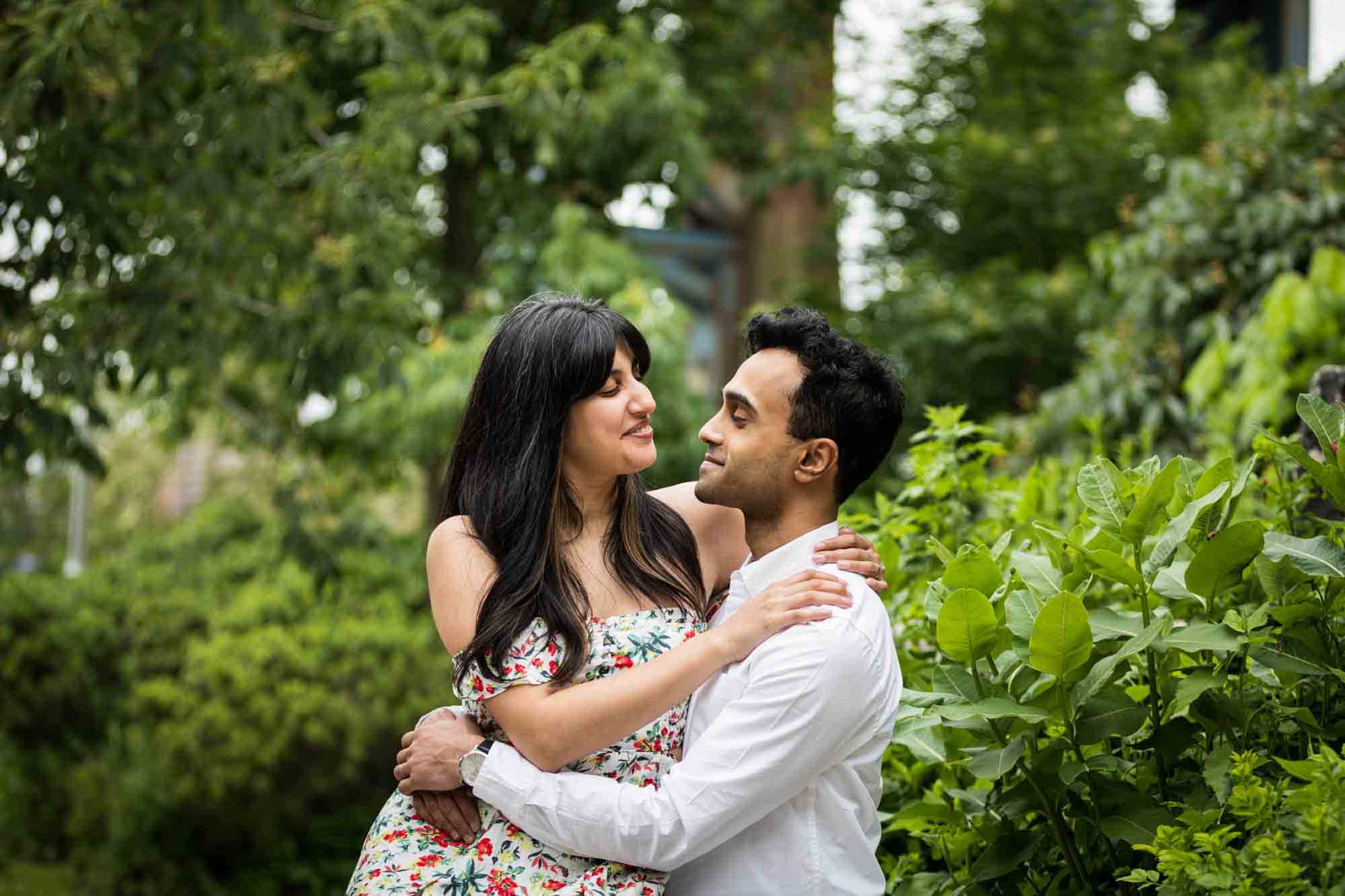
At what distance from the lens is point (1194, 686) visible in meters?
2.04

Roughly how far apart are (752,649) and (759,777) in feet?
0.71

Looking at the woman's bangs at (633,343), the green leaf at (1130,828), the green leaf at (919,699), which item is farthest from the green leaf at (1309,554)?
the woman's bangs at (633,343)

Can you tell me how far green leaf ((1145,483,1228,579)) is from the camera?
80.5 inches

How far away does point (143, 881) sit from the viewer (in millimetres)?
7820

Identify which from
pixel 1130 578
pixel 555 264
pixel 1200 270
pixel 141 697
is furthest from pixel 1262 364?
pixel 141 697

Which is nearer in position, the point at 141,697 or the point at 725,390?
the point at 725,390

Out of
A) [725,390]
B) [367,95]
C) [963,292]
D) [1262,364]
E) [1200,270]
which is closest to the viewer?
[725,390]

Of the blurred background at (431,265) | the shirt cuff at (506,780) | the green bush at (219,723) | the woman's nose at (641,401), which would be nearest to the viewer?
the shirt cuff at (506,780)

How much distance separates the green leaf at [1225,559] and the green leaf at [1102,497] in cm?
14

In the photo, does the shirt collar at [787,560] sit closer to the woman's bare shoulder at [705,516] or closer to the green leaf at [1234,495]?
the woman's bare shoulder at [705,516]

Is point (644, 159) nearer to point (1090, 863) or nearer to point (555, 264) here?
point (555, 264)

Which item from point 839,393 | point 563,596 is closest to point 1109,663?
point 839,393

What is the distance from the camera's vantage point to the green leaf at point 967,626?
2.09 meters

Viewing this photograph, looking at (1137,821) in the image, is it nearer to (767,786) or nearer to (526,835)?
(767,786)
